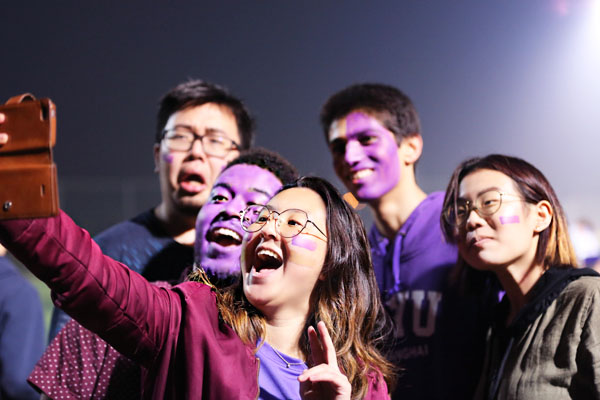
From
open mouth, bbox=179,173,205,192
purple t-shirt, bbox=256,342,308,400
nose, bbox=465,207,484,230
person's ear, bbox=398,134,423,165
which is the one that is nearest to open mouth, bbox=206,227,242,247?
purple t-shirt, bbox=256,342,308,400

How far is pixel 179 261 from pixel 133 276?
1154 millimetres

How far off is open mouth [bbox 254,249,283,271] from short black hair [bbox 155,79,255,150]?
107cm

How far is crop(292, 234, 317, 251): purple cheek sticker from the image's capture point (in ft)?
5.53

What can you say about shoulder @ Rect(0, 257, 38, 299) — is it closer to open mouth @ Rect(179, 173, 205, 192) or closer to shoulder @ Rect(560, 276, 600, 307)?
open mouth @ Rect(179, 173, 205, 192)

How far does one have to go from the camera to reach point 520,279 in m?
2.21

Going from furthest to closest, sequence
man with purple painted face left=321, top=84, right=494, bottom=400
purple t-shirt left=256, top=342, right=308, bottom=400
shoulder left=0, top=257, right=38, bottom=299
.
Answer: man with purple painted face left=321, top=84, right=494, bottom=400 → shoulder left=0, top=257, right=38, bottom=299 → purple t-shirt left=256, top=342, right=308, bottom=400

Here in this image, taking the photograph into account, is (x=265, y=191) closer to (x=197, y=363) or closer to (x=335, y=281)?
(x=335, y=281)

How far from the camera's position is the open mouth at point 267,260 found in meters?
1.66

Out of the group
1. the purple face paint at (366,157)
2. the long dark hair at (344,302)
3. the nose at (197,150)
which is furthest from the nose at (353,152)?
the long dark hair at (344,302)

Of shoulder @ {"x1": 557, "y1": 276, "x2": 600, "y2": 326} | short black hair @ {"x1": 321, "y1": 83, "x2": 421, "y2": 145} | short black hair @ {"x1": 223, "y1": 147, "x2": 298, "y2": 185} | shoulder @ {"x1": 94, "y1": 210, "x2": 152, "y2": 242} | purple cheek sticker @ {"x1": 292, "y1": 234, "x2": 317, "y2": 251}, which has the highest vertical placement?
short black hair @ {"x1": 321, "y1": 83, "x2": 421, "y2": 145}

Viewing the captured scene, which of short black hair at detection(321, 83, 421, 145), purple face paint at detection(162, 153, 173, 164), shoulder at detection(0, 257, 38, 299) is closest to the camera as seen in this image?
shoulder at detection(0, 257, 38, 299)

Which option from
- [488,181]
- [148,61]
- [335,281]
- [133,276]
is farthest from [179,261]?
[148,61]

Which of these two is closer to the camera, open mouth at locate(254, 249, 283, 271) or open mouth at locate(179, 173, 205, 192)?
open mouth at locate(254, 249, 283, 271)

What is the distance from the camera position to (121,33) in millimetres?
→ 10477
